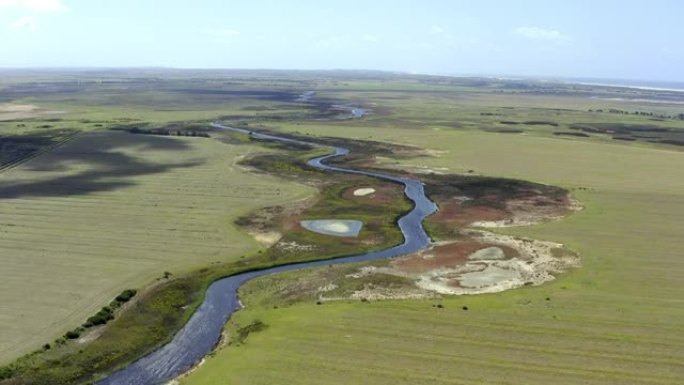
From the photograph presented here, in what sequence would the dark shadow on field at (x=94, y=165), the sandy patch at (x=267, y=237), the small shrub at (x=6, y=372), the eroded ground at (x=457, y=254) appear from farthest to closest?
the dark shadow on field at (x=94, y=165), the sandy patch at (x=267, y=237), the eroded ground at (x=457, y=254), the small shrub at (x=6, y=372)

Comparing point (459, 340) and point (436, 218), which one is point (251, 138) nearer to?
point (436, 218)

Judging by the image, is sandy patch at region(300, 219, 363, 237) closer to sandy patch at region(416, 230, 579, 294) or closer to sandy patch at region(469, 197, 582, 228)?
sandy patch at region(469, 197, 582, 228)

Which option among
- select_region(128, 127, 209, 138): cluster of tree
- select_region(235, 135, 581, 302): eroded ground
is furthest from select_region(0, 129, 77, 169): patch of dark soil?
select_region(235, 135, 581, 302): eroded ground

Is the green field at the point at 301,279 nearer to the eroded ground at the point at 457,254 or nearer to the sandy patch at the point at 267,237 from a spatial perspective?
the sandy patch at the point at 267,237

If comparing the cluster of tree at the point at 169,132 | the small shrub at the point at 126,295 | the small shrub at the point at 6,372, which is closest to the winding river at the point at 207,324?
the small shrub at the point at 6,372

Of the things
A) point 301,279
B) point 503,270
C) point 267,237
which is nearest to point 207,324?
point 301,279

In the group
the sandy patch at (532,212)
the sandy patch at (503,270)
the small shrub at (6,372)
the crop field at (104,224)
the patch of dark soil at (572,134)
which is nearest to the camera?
the small shrub at (6,372)
